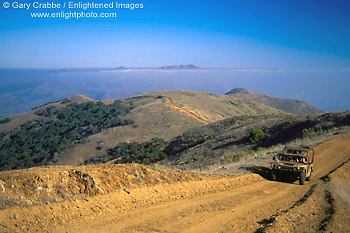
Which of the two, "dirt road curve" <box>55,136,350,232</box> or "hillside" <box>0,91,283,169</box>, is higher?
"dirt road curve" <box>55,136,350,232</box>

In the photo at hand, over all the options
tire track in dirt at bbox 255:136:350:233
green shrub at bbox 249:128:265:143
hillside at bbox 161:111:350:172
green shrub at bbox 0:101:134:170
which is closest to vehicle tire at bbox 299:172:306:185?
tire track in dirt at bbox 255:136:350:233

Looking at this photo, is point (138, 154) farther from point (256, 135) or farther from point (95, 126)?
point (95, 126)

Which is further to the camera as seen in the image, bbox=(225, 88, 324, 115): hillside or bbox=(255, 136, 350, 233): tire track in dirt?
bbox=(225, 88, 324, 115): hillside

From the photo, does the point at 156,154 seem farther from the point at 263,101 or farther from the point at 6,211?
the point at 263,101

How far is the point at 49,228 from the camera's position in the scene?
5367 mm

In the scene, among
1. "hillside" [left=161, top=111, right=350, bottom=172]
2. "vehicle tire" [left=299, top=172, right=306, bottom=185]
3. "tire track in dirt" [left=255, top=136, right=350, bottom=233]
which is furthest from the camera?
"hillside" [left=161, top=111, right=350, bottom=172]

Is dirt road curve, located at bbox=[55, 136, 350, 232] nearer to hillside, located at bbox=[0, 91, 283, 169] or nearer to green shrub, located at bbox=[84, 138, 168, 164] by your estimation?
green shrub, located at bbox=[84, 138, 168, 164]

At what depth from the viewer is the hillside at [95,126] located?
35.6 meters

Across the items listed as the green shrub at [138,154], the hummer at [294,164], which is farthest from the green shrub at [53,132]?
the hummer at [294,164]

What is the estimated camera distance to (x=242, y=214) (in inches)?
272

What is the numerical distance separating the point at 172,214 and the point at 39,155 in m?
35.7

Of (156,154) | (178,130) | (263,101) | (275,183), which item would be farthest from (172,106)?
(263,101)

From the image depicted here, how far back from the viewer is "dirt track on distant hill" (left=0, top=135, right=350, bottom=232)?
18.6 ft

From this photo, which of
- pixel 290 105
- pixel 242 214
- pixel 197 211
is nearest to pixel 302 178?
pixel 242 214
